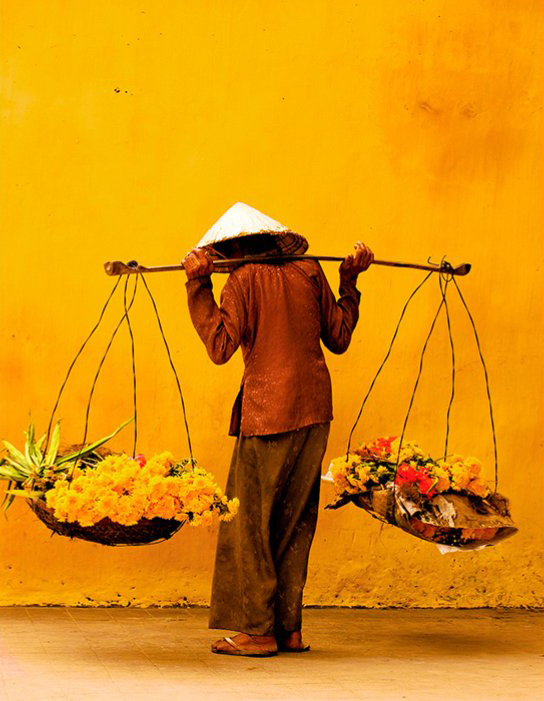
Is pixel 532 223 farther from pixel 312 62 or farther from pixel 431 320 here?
pixel 312 62

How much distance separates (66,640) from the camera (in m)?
4.83

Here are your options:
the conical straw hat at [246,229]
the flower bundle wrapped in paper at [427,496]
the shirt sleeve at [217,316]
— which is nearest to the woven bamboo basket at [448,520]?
the flower bundle wrapped in paper at [427,496]

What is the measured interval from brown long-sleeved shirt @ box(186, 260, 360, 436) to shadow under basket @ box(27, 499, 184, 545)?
1.81 ft

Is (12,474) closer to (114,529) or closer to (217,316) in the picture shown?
(114,529)

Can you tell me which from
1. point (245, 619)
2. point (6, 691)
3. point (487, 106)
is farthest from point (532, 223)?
point (6, 691)

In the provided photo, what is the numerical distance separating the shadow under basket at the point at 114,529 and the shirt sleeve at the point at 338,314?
3.39ft

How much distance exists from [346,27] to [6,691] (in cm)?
376

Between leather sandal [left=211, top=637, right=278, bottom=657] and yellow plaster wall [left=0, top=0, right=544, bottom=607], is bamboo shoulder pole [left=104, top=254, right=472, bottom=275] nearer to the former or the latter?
yellow plaster wall [left=0, top=0, right=544, bottom=607]

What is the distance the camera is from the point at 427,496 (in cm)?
444

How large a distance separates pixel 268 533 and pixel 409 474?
0.59m

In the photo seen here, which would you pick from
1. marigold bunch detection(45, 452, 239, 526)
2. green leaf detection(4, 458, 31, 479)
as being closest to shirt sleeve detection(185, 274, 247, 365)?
marigold bunch detection(45, 452, 239, 526)

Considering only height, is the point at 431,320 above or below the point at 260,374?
above

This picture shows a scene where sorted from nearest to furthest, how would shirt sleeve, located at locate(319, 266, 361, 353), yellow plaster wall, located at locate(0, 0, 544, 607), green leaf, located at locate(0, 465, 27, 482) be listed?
green leaf, located at locate(0, 465, 27, 482) → shirt sleeve, located at locate(319, 266, 361, 353) → yellow plaster wall, located at locate(0, 0, 544, 607)

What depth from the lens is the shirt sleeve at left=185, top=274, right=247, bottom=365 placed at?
444cm
